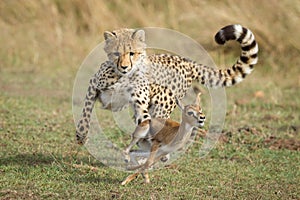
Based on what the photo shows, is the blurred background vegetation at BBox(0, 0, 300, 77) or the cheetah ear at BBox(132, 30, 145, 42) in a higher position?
the blurred background vegetation at BBox(0, 0, 300, 77)

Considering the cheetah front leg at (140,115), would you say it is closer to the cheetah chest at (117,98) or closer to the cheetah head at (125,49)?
the cheetah chest at (117,98)

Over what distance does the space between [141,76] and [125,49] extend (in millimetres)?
262

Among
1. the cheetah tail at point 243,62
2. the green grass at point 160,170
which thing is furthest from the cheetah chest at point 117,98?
the cheetah tail at point 243,62

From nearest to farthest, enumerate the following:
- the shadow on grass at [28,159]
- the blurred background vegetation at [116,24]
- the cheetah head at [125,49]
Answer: the cheetah head at [125,49] → the shadow on grass at [28,159] → the blurred background vegetation at [116,24]

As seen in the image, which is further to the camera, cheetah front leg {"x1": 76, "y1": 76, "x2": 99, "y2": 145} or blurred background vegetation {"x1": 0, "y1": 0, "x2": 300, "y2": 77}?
blurred background vegetation {"x1": 0, "y1": 0, "x2": 300, "y2": 77}

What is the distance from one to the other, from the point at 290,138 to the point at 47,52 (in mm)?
5495

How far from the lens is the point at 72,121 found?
7277mm

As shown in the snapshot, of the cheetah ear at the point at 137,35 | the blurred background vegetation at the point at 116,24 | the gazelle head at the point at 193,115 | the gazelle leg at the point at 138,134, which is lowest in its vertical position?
the gazelle leg at the point at 138,134

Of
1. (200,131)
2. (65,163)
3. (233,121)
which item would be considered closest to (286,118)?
(233,121)

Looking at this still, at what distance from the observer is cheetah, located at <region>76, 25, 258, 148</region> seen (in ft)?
16.9

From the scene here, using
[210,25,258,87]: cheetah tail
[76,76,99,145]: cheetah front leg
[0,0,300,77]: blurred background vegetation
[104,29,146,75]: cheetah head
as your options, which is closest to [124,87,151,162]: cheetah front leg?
[104,29,146,75]: cheetah head

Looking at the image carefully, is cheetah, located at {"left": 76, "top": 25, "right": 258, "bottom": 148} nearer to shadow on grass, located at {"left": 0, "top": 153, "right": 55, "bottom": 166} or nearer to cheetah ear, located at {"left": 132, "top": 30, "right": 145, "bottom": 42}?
cheetah ear, located at {"left": 132, "top": 30, "right": 145, "bottom": 42}

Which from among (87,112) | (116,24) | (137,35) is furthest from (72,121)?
(116,24)

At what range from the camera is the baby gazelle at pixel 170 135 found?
4576mm
